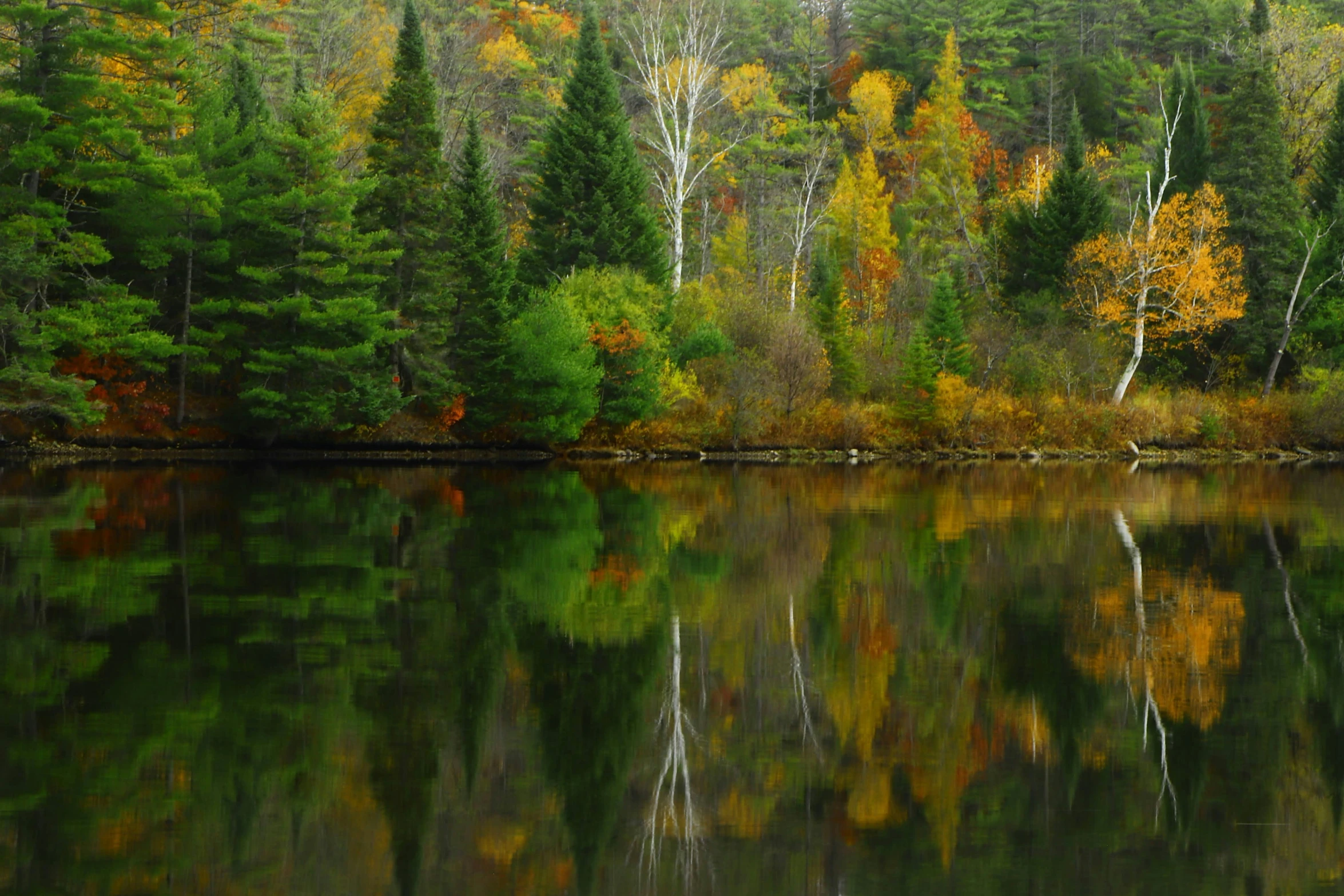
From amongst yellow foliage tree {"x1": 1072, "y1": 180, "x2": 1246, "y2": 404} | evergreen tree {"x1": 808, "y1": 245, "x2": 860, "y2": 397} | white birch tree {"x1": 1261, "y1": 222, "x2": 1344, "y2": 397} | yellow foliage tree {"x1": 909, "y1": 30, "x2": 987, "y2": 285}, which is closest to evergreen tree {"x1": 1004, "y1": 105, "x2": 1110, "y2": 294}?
yellow foliage tree {"x1": 1072, "y1": 180, "x2": 1246, "y2": 404}

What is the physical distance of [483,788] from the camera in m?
7.50

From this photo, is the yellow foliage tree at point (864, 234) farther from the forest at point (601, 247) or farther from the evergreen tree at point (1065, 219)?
the evergreen tree at point (1065, 219)

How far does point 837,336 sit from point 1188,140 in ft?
64.2

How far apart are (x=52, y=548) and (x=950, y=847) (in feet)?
44.0

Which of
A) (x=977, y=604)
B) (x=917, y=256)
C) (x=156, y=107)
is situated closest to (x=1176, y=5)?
(x=917, y=256)

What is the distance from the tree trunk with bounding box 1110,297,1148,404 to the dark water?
99.8 feet

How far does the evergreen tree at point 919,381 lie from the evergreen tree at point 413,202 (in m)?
15.6

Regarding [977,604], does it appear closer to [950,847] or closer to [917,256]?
[950,847]

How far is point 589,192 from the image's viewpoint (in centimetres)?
4775

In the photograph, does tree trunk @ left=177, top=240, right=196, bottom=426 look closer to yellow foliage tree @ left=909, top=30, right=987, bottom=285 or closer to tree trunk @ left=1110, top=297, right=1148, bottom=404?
tree trunk @ left=1110, top=297, right=1148, bottom=404

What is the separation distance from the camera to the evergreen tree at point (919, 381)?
148 feet

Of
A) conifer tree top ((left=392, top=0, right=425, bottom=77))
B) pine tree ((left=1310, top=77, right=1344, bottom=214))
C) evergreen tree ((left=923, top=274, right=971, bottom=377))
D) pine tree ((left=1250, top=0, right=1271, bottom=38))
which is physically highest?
pine tree ((left=1250, top=0, right=1271, bottom=38))

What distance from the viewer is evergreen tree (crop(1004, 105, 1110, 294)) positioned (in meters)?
52.7

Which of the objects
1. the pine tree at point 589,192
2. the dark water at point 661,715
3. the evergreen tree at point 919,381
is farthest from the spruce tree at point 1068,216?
the dark water at point 661,715
